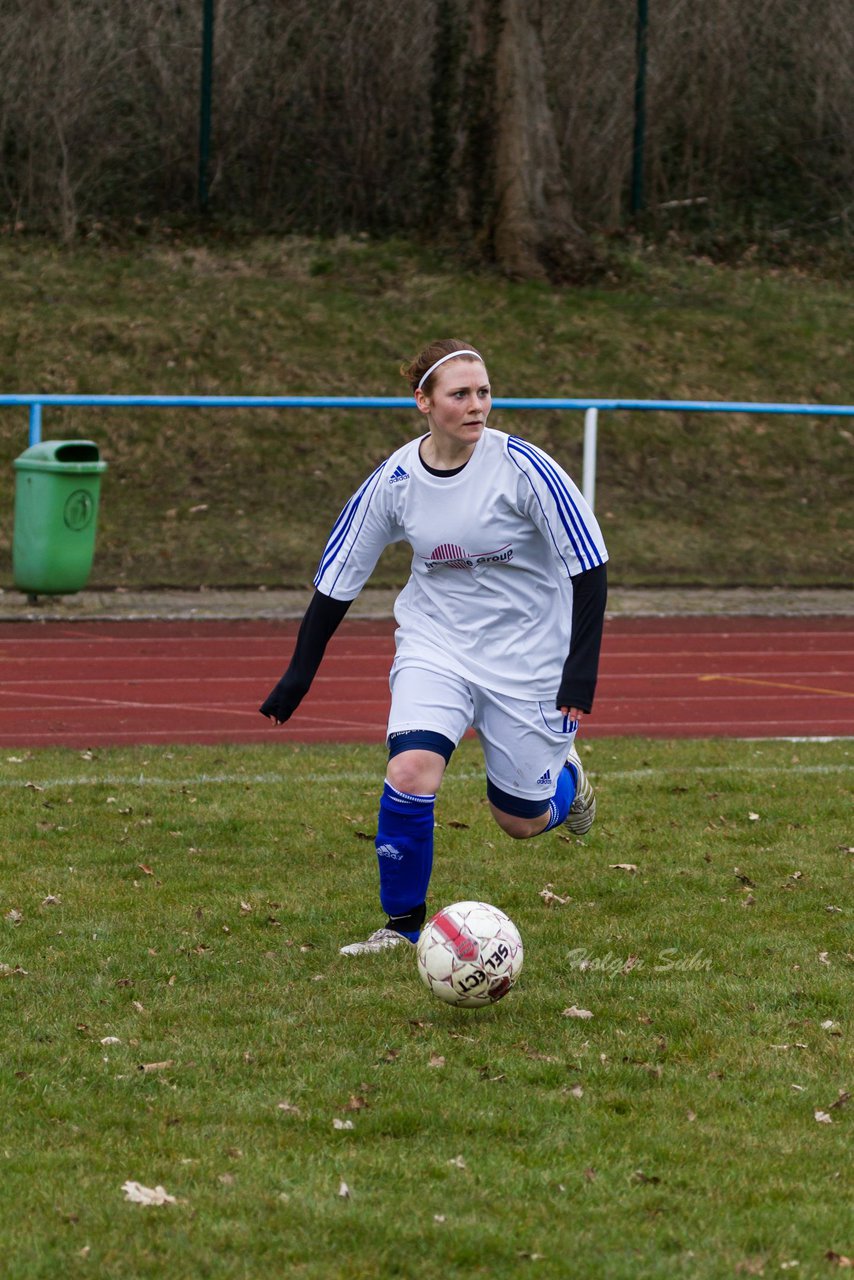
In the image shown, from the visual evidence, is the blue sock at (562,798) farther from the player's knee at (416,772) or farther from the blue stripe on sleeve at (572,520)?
the blue stripe on sleeve at (572,520)

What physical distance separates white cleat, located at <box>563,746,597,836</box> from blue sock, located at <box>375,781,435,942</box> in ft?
3.02

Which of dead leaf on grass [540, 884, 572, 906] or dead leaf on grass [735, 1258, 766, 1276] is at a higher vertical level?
dead leaf on grass [735, 1258, 766, 1276]

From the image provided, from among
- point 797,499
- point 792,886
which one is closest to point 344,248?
point 797,499

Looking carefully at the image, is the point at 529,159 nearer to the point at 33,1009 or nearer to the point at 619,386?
the point at 619,386

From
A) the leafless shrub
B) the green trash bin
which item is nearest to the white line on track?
the green trash bin

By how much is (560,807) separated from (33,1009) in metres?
2.05

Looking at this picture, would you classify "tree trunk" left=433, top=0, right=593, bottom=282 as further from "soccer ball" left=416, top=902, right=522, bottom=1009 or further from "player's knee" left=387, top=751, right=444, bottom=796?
"soccer ball" left=416, top=902, right=522, bottom=1009

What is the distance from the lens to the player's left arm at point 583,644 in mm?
5523

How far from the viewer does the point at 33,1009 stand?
5.17 m

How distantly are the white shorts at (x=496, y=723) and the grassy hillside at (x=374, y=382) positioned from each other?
11.0 m

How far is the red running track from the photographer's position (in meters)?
10.6

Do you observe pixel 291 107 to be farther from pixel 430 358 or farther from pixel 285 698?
pixel 285 698

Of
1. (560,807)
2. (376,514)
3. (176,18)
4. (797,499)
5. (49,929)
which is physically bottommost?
(797,499)

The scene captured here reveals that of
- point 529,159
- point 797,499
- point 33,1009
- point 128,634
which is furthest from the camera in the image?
point 529,159
